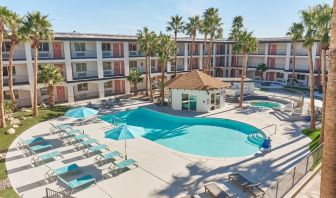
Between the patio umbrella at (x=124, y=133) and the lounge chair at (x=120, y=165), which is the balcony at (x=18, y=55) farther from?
the lounge chair at (x=120, y=165)

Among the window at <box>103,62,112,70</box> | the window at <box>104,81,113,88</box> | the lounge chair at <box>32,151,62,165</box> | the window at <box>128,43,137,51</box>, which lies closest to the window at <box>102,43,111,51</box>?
the window at <box>103,62,112,70</box>

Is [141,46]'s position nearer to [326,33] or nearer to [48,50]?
[48,50]

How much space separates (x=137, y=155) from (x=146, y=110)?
1502cm

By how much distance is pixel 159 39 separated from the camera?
3653 centimetres

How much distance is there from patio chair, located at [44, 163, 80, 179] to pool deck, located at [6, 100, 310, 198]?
0.42 meters

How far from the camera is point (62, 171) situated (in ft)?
49.3

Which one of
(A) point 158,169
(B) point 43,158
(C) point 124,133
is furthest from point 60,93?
(A) point 158,169

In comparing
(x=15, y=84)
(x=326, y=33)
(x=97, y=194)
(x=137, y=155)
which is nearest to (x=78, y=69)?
(x=15, y=84)

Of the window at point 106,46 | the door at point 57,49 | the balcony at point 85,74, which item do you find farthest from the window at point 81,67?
the window at point 106,46

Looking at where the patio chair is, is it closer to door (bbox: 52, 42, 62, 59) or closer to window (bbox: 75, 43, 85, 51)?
door (bbox: 52, 42, 62, 59)

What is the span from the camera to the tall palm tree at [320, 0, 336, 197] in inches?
288

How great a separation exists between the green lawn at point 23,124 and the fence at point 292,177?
43.1 ft

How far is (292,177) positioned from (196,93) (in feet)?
66.6

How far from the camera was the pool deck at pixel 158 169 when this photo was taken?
13875mm
